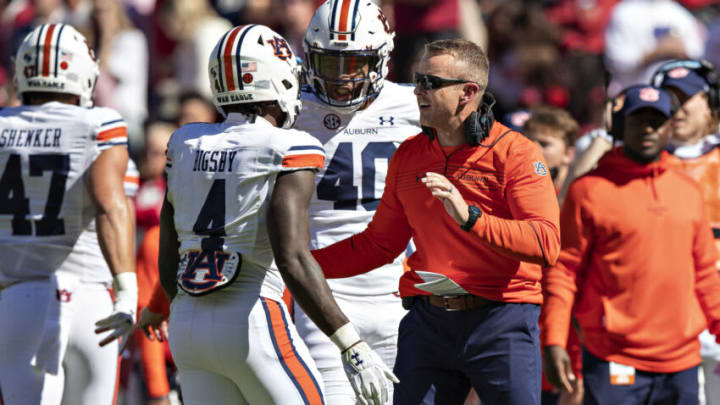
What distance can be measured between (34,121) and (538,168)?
2.59m

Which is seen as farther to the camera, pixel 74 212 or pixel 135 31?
pixel 135 31

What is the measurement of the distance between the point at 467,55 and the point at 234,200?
46.8 inches

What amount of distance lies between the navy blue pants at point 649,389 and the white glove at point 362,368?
1.90 metres

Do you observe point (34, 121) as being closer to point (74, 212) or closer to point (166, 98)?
point (74, 212)

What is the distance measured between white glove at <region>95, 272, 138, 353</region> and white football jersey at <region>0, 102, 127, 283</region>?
0.35 m

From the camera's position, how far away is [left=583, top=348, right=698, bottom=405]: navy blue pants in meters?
5.94

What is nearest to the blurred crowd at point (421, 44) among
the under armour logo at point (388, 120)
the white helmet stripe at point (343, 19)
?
the under armour logo at point (388, 120)

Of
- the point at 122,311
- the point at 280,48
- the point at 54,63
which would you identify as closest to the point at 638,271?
the point at 280,48

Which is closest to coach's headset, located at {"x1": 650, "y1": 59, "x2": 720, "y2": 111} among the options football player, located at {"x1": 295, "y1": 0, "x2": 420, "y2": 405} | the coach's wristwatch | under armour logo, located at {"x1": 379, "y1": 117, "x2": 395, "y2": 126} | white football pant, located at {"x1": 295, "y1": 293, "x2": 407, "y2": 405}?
under armour logo, located at {"x1": 379, "y1": 117, "x2": 395, "y2": 126}

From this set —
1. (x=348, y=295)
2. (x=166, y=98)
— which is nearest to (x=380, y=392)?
(x=348, y=295)

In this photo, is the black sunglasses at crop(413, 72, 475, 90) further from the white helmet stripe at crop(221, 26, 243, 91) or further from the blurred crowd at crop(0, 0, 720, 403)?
the blurred crowd at crop(0, 0, 720, 403)

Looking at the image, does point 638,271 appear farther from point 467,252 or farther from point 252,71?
point 252,71

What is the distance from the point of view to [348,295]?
229 inches

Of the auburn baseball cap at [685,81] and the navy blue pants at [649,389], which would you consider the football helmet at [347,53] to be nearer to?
the navy blue pants at [649,389]
